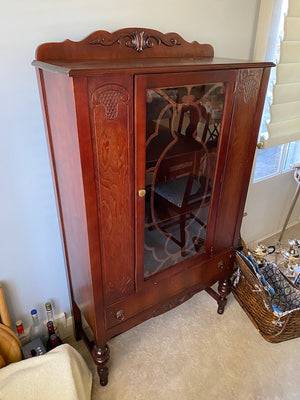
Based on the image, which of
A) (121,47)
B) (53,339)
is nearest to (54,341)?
(53,339)

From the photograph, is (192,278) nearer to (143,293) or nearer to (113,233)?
(143,293)

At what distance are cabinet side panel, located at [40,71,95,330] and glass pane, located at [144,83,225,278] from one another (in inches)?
9.0

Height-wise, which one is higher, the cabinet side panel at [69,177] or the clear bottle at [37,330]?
the cabinet side panel at [69,177]

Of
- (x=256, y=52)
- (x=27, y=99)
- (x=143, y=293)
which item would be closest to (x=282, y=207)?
(x=256, y=52)

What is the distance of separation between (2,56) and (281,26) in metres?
1.40

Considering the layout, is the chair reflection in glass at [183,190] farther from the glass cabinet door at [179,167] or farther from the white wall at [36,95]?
the white wall at [36,95]

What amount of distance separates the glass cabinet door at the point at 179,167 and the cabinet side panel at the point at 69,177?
0.22 metres

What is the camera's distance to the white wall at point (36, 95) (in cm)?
100

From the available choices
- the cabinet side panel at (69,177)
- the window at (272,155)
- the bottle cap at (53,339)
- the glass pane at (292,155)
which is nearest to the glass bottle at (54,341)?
the bottle cap at (53,339)

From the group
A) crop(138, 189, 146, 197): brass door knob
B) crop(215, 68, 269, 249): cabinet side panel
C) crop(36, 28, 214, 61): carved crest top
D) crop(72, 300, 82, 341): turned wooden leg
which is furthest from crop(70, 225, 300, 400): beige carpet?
crop(36, 28, 214, 61): carved crest top

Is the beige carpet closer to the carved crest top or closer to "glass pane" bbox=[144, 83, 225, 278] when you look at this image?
"glass pane" bbox=[144, 83, 225, 278]

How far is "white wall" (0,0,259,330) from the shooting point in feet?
3.28

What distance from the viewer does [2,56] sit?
3.21 feet

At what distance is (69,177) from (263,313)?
3.90 feet
